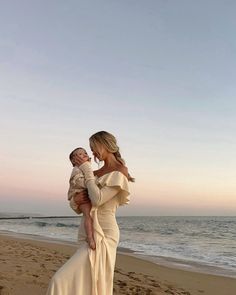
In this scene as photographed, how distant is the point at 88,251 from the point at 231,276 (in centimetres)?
910

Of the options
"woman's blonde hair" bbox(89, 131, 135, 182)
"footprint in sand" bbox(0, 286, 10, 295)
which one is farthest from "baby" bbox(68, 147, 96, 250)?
"footprint in sand" bbox(0, 286, 10, 295)

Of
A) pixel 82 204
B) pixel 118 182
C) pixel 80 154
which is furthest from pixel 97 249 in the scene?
pixel 80 154

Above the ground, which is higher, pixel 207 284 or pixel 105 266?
pixel 105 266

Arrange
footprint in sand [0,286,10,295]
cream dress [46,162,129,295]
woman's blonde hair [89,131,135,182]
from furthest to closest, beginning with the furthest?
footprint in sand [0,286,10,295], woman's blonde hair [89,131,135,182], cream dress [46,162,129,295]

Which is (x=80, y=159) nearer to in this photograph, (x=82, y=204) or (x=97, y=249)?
(x=82, y=204)

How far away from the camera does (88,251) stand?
3395 mm

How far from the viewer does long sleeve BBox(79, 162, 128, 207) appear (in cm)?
340

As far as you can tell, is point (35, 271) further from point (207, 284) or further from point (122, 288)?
point (207, 284)

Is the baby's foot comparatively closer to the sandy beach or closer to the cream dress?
the cream dress

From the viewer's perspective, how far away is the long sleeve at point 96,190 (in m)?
3.40

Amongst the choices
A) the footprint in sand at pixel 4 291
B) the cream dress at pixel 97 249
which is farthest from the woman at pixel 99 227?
the footprint in sand at pixel 4 291

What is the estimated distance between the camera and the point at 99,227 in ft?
11.4

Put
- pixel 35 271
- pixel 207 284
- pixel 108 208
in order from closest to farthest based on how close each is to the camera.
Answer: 1. pixel 108 208
2. pixel 35 271
3. pixel 207 284

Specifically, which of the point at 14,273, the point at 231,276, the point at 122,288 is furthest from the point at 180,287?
the point at 14,273
